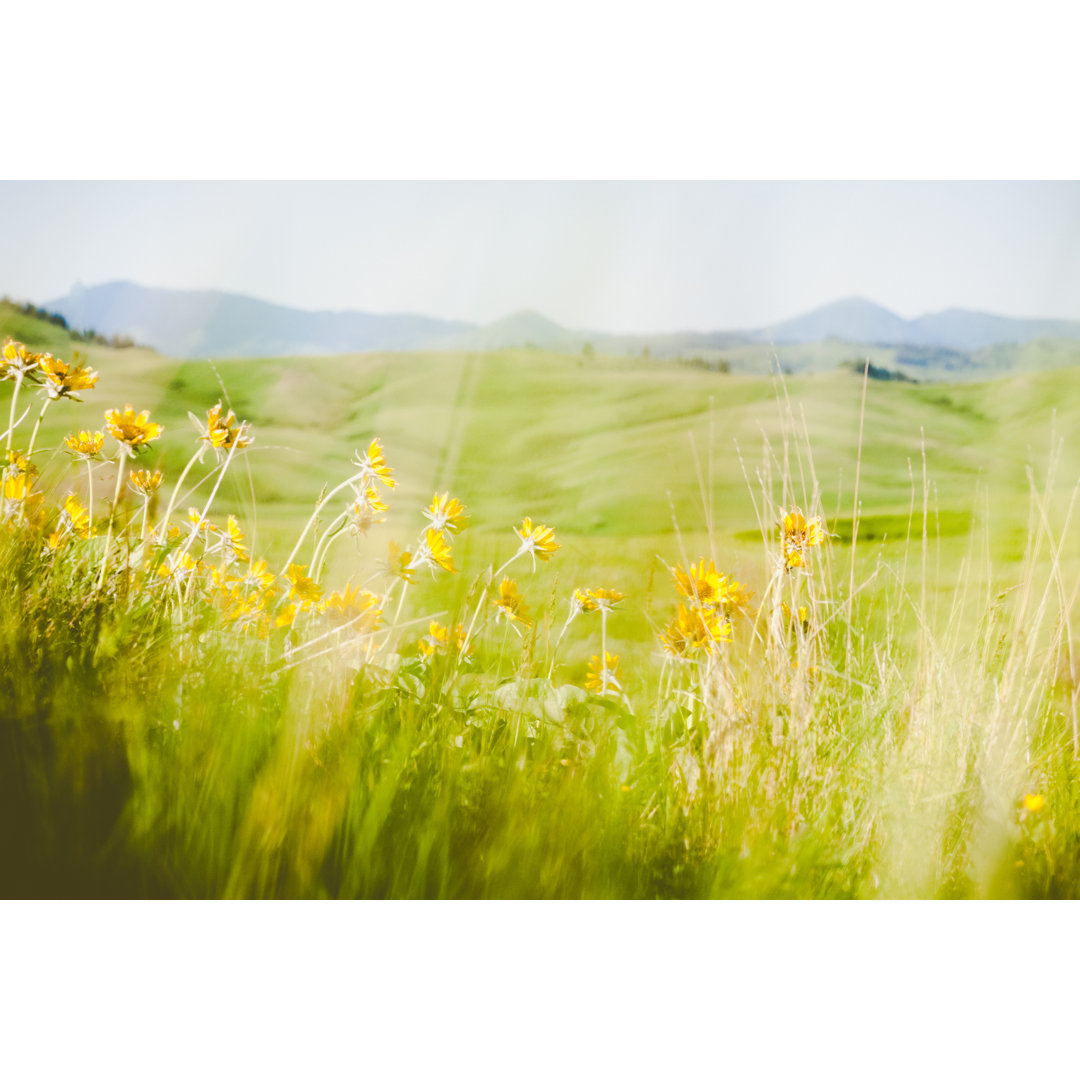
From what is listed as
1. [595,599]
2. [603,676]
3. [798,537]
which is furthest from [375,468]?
[798,537]

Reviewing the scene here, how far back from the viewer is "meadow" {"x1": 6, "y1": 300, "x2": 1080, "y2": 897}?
140 cm

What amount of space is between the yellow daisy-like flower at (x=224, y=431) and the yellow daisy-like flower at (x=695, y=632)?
0.96m

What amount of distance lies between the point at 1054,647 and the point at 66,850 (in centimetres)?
206

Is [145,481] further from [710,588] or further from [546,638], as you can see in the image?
[710,588]

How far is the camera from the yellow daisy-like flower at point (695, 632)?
1.45 metres

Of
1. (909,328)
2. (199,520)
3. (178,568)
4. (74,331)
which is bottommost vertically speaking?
(178,568)

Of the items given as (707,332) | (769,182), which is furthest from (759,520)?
(769,182)

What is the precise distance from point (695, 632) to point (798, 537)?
29 centimetres

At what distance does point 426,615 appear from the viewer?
146 cm

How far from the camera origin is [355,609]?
1.43 metres

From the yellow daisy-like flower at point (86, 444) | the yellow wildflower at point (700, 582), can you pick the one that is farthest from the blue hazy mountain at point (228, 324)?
the yellow wildflower at point (700, 582)

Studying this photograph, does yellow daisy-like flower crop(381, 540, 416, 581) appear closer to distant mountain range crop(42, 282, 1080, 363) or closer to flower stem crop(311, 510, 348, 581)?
flower stem crop(311, 510, 348, 581)
